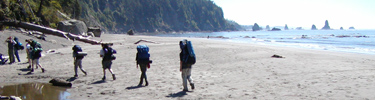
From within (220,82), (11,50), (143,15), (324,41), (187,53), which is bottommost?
(324,41)

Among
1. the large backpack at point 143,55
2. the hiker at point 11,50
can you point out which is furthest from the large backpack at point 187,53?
the hiker at point 11,50

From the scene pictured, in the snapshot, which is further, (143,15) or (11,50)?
(143,15)

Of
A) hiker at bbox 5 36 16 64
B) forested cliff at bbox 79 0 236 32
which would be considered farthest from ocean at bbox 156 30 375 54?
forested cliff at bbox 79 0 236 32

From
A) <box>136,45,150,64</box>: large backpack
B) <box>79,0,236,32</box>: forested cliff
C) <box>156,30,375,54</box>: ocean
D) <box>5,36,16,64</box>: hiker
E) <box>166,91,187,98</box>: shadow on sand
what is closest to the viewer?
<box>166,91,187,98</box>: shadow on sand

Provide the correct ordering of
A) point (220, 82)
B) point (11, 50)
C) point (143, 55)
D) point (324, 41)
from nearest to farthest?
point (143, 55)
point (220, 82)
point (11, 50)
point (324, 41)

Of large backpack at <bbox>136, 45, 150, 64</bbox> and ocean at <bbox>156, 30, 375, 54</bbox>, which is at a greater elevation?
large backpack at <bbox>136, 45, 150, 64</bbox>

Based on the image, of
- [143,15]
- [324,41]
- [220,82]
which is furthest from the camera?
[143,15]

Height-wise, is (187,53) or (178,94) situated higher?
(187,53)

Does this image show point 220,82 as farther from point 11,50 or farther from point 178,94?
point 11,50

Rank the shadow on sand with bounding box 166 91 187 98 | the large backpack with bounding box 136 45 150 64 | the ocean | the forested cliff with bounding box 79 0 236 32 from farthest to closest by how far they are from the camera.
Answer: the forested cliff with bounding box 79 0 236 32 < the ocean < the large backpack with bounding box 136 45 150 64 < the shadow on sand with bounding box 166 91 187 98

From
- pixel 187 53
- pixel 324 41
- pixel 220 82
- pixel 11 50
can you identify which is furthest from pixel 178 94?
pixel 324 41

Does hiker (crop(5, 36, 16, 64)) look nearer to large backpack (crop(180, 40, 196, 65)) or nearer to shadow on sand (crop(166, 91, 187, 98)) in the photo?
shadow on sand (crop(166, 91, 187, 98))

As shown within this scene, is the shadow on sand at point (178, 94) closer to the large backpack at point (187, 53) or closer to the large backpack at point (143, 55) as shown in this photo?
the large backpack at point (187, 53)

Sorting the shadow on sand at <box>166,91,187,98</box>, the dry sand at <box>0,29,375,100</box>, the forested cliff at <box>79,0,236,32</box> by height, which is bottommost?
the shadow on sand at <box>166,91,187,98</box>
